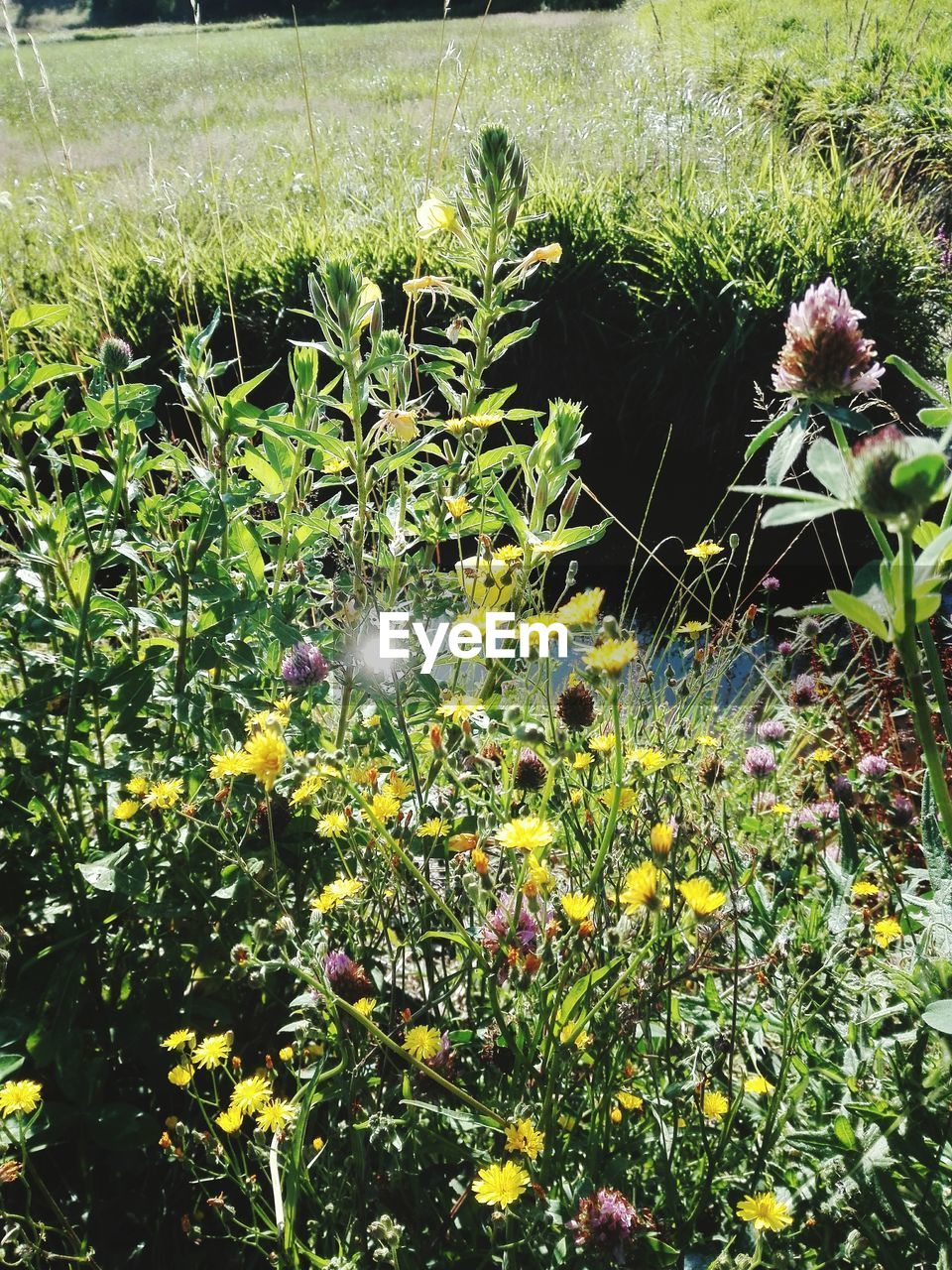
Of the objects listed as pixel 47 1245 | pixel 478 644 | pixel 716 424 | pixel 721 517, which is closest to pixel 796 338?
pixel 478 644

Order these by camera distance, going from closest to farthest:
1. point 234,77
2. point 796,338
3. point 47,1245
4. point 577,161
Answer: point 796,338
point 47,1245
point 577,161
point 234,77

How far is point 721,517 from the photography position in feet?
12.1

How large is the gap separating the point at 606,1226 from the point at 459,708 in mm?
490

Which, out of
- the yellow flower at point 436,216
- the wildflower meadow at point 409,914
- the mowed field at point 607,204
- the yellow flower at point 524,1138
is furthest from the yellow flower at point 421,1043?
the mowed field at point 607,204

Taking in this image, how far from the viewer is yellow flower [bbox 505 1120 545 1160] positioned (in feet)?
2.70

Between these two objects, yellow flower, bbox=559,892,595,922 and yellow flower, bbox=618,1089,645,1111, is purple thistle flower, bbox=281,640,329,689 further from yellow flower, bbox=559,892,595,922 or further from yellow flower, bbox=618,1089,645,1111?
yellow flower, bbox=618,1089,645,1111

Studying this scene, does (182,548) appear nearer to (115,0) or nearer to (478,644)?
(478,644)

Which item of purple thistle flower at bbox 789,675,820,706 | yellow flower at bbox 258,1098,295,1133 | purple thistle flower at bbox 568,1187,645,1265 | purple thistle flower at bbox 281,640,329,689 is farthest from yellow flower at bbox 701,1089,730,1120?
purple thistle flower at bbox 789,675,820,706

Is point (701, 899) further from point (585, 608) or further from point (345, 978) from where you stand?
point (345, 978)

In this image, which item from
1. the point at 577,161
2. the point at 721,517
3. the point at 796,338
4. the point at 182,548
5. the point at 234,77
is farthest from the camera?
the point at 234,77

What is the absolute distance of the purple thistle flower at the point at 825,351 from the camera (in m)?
0.71

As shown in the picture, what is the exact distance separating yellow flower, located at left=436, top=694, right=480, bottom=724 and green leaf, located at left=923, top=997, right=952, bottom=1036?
0.49 metres

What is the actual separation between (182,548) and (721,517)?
2809 mm

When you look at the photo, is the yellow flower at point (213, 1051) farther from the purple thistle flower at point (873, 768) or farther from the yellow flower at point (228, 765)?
the purple thistle flower at point (873, 768)
